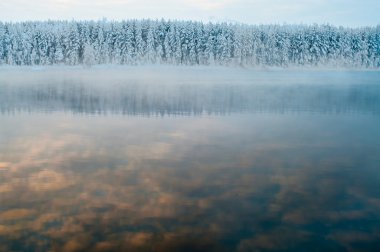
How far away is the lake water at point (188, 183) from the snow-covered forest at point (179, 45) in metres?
77.1

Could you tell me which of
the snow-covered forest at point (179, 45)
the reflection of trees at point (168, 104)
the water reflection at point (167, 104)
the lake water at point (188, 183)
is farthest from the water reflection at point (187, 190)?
the snow-covered forest at point (179, 45)

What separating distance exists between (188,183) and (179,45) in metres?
90.8

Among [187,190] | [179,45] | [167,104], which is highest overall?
[179,45]

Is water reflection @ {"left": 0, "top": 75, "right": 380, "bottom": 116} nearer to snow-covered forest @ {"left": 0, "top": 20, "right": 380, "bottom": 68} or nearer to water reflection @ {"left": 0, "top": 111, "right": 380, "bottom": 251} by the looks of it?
water reflection @ {"left": 0, "top": 111, "right": 380, "bottom": 251}

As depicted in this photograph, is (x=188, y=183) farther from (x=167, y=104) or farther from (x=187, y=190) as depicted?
(x=167, y=104)

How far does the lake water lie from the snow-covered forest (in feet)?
253

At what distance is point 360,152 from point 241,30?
325ft

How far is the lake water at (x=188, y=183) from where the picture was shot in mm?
8586

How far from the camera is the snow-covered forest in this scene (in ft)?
319

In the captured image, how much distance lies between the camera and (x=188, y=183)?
12.1m

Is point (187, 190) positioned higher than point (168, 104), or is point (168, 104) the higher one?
point (168, 104)

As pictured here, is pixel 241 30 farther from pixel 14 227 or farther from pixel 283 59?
pixel 14 227

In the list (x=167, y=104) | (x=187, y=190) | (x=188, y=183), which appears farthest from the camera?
(x=167, y=104)

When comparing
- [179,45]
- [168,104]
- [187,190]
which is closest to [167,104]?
[168,104]
